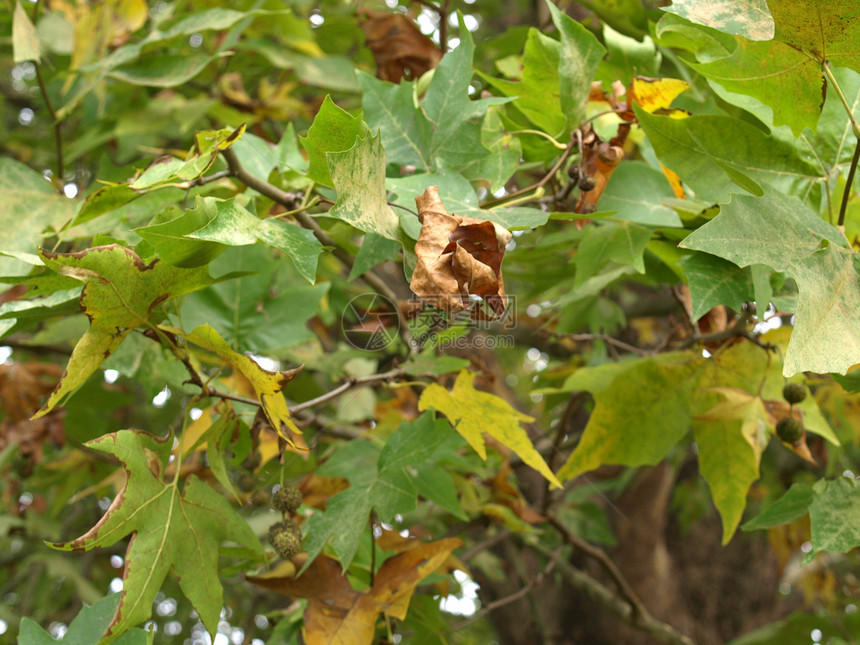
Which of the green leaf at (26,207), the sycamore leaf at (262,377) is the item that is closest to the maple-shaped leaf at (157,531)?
the sycamore leaf at (262,377)

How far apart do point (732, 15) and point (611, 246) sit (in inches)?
15.6

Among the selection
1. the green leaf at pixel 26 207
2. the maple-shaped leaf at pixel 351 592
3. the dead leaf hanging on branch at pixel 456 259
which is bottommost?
the maple-shaped leaf at pixel 351 592

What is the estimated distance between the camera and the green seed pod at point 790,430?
1.12 metres

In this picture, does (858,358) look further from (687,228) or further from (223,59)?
(223,59)

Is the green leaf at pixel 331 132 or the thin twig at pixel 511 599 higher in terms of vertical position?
the green leaf at pixel 331 132

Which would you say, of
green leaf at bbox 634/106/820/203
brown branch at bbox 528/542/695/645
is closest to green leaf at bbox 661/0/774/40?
green leaf at bbox 634/106/820/203

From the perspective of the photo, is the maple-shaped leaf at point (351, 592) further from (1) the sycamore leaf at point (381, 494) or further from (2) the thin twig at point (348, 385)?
(2) the thin twig at point (348, 385)

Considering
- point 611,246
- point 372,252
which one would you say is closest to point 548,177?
point 611,246

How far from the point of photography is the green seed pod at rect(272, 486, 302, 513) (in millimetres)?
1084

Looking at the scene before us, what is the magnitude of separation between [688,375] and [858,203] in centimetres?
37

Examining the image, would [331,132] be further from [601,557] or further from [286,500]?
[601,557]

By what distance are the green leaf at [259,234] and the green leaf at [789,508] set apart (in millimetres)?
741

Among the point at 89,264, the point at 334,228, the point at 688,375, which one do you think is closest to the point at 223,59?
the point at 334,228

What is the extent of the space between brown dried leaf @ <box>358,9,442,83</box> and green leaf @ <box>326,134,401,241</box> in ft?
3.04
